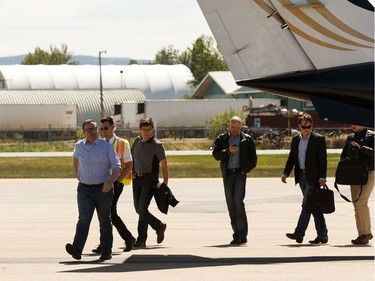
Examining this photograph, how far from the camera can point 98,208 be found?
1461 centimetres

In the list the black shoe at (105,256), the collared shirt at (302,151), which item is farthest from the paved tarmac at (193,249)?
the collared shirt at (302,151)

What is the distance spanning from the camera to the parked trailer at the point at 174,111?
77.4 metres

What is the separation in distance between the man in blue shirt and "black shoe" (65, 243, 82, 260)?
0.34 meters

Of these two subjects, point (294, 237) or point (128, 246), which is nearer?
point (128, 246)

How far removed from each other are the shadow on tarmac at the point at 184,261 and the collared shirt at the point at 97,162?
1.05 m

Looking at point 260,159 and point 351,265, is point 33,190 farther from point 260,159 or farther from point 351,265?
point 260,159

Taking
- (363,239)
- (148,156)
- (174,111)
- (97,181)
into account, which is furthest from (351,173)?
(174,111)

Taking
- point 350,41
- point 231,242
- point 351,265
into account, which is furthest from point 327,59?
point 231,242

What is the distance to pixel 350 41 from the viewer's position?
44.8 feet

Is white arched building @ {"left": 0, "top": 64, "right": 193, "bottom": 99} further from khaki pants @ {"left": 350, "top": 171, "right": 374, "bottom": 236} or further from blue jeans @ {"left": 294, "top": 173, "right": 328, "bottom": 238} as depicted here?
khaki pants @ {"left": 350, "top": 171, "right": 374, "bottom": 236}

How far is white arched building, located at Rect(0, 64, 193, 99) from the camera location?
10200 cm

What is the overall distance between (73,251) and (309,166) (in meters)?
3.61

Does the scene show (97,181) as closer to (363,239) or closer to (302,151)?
(302,151)

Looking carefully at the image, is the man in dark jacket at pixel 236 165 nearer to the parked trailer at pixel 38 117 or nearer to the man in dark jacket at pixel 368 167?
the man in dark jacket at pixel 368 167
